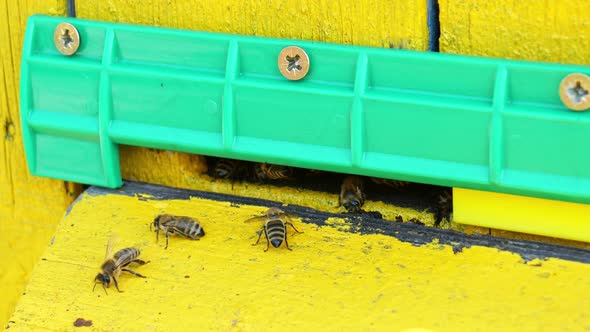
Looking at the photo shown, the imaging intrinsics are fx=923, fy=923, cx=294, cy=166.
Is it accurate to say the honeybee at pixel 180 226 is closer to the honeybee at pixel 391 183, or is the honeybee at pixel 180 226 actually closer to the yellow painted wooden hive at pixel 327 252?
the yellow painted wooden hive at pixel 327 252

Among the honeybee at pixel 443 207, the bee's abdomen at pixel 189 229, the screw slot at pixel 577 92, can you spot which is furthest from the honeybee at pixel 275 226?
the screw slot at pixel 577 92

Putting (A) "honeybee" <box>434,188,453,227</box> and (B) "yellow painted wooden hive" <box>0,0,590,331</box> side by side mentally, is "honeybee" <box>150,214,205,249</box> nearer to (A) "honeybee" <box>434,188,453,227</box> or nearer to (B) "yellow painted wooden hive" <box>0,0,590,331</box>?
(B) "yellow painted wooden hive" <box>0,0,590,331</box>

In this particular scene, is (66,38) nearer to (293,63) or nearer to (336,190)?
(293,63)

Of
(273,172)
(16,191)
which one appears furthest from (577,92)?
(16,191)

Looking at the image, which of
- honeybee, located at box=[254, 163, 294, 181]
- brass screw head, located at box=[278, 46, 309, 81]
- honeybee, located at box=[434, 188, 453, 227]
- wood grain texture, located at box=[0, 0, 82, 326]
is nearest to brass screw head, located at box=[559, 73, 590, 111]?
honeybee, located at box=[434, 188, 453, 227]

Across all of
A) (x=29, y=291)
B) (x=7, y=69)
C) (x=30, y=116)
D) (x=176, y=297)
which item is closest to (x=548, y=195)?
(x=176, y=297)
